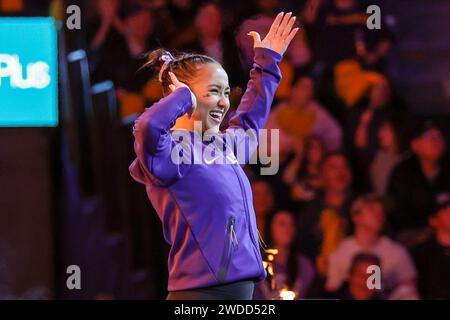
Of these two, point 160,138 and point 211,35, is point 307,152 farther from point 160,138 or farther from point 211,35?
point 160,138

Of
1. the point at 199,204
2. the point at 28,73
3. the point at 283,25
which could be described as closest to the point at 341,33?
the point at 28,73

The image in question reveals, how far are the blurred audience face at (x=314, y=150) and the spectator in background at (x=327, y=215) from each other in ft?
0.10

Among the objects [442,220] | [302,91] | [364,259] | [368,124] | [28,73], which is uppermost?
[28,73]

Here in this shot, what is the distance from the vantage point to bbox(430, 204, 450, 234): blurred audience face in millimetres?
4055

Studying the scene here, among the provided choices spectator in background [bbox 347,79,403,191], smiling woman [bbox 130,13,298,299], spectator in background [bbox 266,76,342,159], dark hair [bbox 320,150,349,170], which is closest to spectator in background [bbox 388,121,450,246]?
spectator in background [bbox 347,79,403,191]

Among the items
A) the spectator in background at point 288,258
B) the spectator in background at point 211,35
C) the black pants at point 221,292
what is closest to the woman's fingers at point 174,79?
the black pants at point 221,292

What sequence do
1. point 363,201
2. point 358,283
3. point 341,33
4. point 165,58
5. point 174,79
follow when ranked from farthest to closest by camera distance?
point 341,33, point 363,201, point 358,283, point 165,58, point 174,79

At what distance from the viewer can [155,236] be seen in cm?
416

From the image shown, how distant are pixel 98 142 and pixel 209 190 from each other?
200 centimetres

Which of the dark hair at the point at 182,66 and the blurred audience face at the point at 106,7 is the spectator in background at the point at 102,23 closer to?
the blurred audience face at the point at 106,7

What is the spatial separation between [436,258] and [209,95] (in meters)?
1.99

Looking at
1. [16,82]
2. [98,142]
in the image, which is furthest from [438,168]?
[16,82]

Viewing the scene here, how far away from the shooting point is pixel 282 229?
13.4 ft

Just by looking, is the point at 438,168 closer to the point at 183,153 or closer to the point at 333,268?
the point at 333,268
